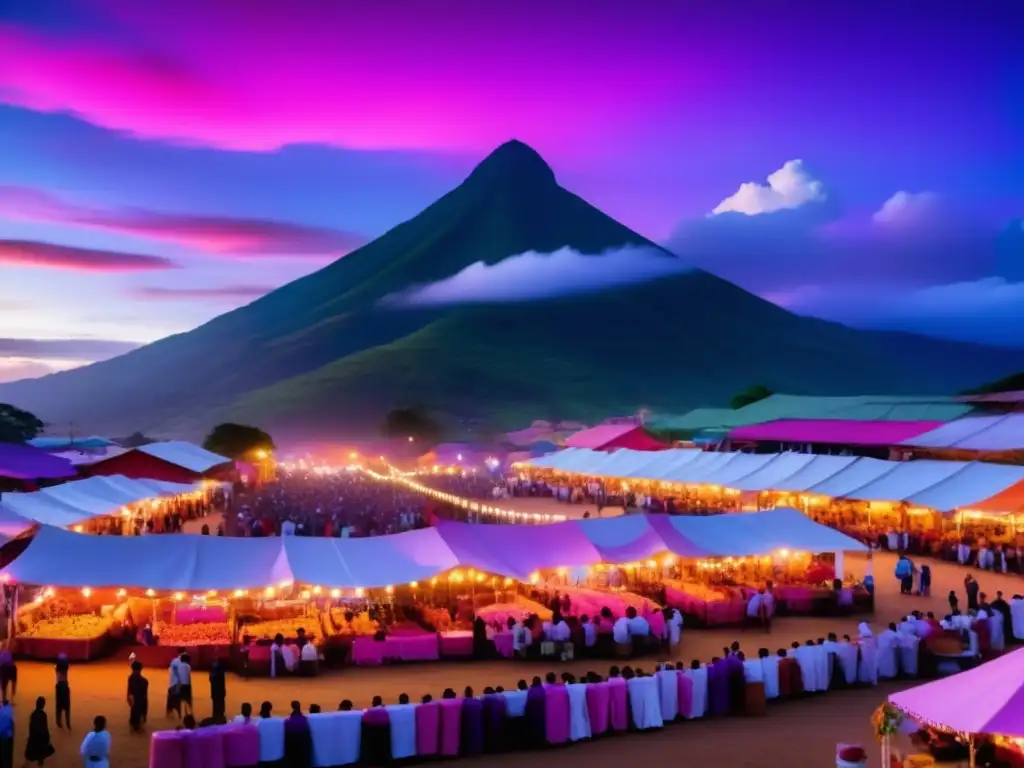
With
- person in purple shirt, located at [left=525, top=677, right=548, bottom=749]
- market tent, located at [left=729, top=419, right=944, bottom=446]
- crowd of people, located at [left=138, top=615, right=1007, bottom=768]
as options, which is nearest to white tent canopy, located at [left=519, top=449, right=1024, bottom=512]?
market tent, located at [left=729, top=419, right=944, bottom=446]

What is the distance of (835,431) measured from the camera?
46.4 m

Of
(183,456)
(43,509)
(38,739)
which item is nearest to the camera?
(38,739)

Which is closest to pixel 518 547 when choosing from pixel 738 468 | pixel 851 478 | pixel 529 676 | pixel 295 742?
pixel 529 676

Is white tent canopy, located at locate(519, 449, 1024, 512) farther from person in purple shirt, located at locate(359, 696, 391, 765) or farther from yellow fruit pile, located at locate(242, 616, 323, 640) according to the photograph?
person in purple shirt, located at locate(359, 696, 391, 765)

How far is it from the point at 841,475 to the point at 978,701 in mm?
24447

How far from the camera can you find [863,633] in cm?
1506

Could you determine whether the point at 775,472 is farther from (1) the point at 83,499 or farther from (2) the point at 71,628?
(2) the point at 71,628

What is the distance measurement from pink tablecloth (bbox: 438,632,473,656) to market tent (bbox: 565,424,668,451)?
39.0 metres

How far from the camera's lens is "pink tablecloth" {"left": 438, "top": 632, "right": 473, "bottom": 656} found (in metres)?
16.5

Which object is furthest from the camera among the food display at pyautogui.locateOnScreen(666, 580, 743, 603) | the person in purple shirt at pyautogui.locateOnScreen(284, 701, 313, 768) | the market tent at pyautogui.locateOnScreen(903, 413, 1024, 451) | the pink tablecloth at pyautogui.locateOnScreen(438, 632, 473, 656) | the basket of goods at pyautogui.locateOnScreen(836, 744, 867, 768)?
the market tent at pyautogui.locateOnScreen(903, 413, 1024, 451)

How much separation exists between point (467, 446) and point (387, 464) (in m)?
8.27

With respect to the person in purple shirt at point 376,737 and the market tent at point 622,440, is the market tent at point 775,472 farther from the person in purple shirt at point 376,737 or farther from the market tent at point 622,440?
the person in purple shirt at point 376,737

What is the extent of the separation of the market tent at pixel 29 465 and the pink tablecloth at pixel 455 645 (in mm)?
21162

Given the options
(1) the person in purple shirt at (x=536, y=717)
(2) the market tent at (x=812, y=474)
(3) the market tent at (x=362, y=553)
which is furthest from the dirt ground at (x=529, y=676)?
(2) the market tent at (x=812, y=474)
